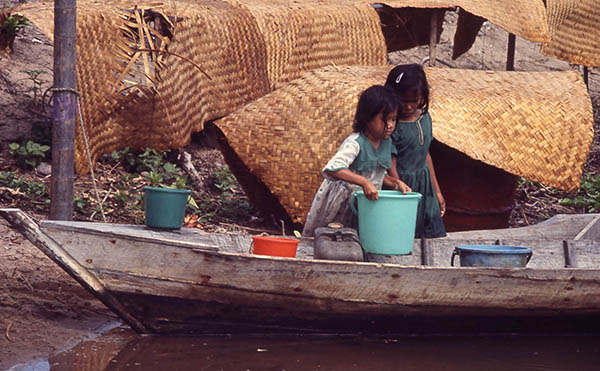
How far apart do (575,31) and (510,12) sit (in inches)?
48.3

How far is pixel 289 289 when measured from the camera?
384cm

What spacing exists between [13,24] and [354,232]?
142 inches

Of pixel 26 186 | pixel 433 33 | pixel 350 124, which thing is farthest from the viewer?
pixel 433 33

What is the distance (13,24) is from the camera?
6.41 meters

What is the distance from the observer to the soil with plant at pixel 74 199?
13.2ft

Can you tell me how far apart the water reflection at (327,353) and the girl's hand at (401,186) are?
2.34ft

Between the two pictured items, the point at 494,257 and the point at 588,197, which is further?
the point at 588,197

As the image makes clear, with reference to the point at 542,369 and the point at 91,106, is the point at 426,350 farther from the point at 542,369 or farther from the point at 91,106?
the point at 91,106

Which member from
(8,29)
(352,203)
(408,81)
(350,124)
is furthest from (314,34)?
(352,203)

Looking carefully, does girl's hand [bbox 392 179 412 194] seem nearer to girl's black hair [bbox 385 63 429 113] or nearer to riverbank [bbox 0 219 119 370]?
girl's black hair [bbox 385 63 429 113]

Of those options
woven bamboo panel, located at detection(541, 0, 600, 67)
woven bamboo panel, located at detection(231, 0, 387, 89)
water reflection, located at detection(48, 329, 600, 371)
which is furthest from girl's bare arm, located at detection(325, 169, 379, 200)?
woven bamboo panel, located at detection(541, 0, 600, 67)

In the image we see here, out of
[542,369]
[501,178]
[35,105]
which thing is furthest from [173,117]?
[542,369]

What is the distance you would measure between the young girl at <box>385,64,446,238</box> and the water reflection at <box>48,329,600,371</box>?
71cm

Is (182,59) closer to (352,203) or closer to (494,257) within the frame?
(352,203)
